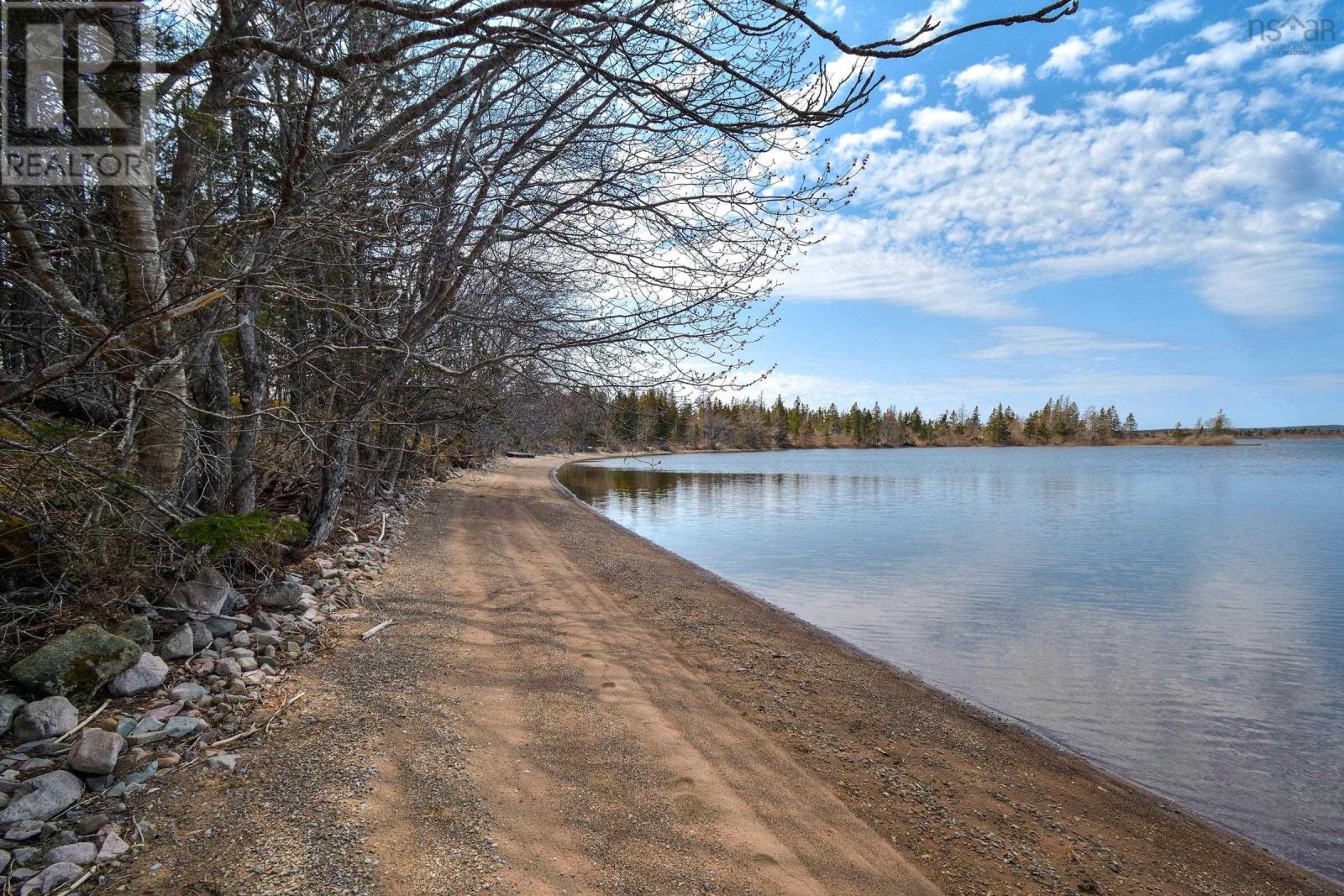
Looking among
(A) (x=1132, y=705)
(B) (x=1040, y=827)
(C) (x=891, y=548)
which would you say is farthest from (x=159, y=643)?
(C) (x=891, y=548)

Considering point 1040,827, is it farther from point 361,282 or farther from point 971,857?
point 361,282

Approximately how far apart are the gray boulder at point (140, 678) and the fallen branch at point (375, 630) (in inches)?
62.7

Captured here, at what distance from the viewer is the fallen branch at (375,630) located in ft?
18.5

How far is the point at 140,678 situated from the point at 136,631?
55 cm

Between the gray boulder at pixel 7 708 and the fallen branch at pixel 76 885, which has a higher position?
the gray boulder at pixel 7 708

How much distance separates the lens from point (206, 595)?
5070 mm

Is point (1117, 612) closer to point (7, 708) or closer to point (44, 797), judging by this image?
point (44, 797)

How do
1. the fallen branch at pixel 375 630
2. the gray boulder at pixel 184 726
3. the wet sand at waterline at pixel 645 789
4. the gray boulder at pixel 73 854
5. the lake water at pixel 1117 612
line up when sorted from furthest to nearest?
the lake water at pixel 1117 612 → the fallen branch at pixel 375 630 → the gray boulder at pixel 184 726 → the wet sand at waterline at pixel 645 789 → the gray boulder at pixel 73 854

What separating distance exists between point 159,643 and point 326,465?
3.86m

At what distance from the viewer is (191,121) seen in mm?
4996

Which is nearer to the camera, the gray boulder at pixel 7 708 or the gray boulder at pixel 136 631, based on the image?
the gray boulder at pixel 7 708

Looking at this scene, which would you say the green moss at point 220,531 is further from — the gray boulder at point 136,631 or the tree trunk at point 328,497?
the tree trunk at point 328,497

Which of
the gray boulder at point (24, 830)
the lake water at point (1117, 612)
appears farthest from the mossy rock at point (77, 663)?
the lake water at point (1117, 612)

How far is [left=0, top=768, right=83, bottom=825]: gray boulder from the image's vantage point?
2.78m
